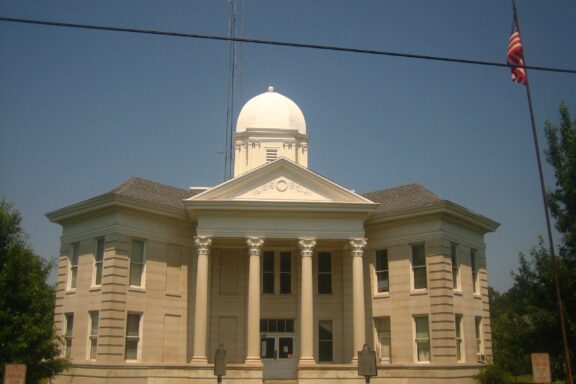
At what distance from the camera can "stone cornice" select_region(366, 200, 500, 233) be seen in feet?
110

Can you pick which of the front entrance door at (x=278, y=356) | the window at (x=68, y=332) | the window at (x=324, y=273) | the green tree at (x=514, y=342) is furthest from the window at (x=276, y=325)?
the green tree at (x=514, y=342)

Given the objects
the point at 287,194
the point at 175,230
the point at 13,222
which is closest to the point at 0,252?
the point at 13,222

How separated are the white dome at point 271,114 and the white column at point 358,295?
12.1 metres

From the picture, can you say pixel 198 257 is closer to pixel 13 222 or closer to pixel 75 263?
pixel 75 263

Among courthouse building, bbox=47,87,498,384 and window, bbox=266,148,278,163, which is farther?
window, bbox=266,148,278,163

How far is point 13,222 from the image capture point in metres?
25.6

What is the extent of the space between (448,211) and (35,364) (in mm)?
20222

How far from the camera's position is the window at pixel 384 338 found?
3481cm

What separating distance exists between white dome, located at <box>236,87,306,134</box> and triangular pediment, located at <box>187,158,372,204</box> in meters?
9.13

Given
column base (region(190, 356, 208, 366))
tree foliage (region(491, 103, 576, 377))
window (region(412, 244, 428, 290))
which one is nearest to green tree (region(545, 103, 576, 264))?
tree foliage (region(491, 103, 576, 377))

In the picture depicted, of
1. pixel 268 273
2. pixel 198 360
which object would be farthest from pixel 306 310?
pixel 198 360

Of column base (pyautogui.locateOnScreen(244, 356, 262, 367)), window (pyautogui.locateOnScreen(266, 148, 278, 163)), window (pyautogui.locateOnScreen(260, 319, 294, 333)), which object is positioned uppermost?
window (pyautogui.locateOnScreen(266, 148, 278, 163))

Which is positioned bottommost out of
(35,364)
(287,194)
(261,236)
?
(35,364)

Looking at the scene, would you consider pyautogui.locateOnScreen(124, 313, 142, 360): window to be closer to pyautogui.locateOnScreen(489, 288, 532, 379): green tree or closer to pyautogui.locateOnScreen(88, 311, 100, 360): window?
pyautogui.locateOnScreen(88, 311, 100, 360): window
